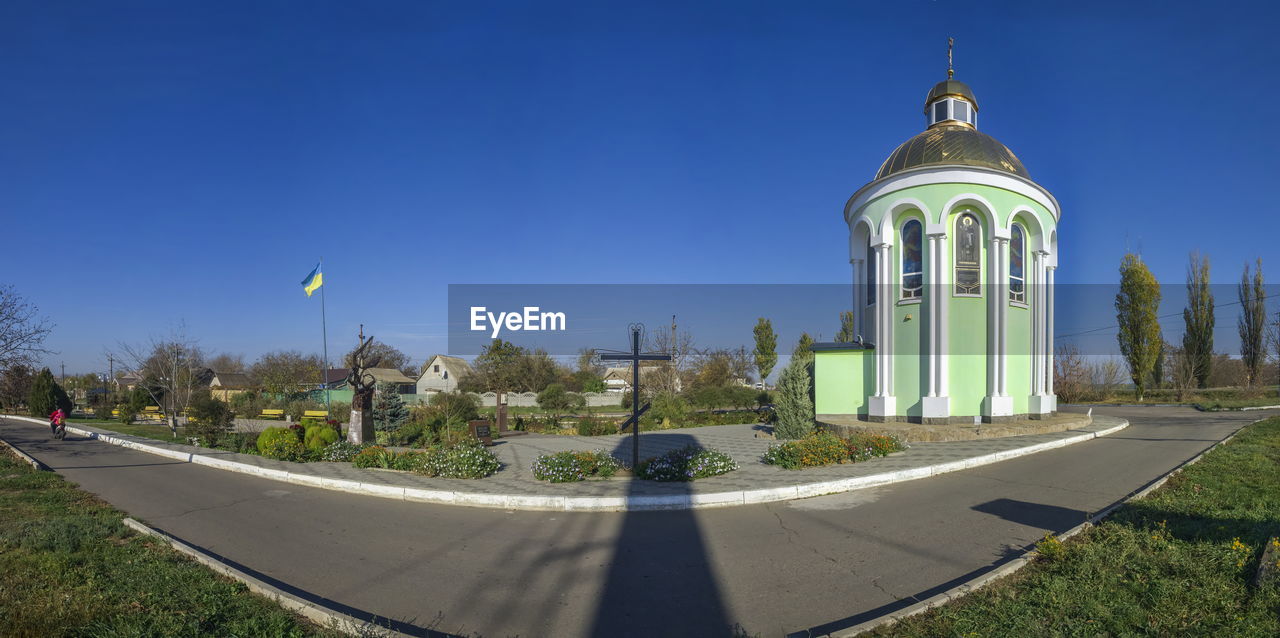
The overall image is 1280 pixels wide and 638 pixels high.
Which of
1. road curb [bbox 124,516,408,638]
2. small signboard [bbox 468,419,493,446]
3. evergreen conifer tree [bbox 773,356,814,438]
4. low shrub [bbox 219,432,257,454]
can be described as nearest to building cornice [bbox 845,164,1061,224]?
evergreen conifer tree [bbox 773,356,814,438]

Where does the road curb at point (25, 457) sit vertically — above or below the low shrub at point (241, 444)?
below

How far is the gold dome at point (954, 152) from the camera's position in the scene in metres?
15.4

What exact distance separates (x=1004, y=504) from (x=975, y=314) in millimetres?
9112

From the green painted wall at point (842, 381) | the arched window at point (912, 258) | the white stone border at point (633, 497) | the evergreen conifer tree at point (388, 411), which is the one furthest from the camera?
the evergreen conifer tree at point (388, 411)

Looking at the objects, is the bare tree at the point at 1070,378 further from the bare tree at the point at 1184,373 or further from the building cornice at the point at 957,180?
the building cornice at the point at 957,180

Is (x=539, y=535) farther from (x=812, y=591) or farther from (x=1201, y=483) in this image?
(x=1201, y=483)

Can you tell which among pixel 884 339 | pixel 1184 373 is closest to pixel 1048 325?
pixel 884 339

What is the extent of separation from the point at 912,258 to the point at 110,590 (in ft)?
55.7

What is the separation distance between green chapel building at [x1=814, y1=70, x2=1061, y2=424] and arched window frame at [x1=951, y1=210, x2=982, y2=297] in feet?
0.10

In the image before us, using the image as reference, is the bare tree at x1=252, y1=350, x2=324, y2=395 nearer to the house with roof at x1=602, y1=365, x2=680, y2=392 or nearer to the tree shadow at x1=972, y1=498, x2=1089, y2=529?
the house with roof at x1=602, y1=365, x2=680, y2=392

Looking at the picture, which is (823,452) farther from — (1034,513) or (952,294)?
(952,294)

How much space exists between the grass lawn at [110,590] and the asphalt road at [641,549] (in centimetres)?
54

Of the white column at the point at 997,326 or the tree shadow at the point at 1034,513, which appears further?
the white column at the point at 997,326

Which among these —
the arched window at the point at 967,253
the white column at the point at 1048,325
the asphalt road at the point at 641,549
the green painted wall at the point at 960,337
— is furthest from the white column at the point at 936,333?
the white column at the point at 1048,325
